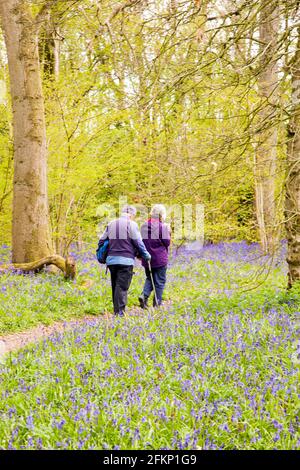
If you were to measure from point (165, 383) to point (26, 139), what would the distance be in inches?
335

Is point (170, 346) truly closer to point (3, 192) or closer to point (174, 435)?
point (174, 435)

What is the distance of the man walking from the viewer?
7305 millimetres

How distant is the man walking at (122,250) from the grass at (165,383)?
872 millimetres

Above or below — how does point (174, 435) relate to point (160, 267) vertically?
below

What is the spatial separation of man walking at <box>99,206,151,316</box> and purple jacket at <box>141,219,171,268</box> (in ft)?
3.20

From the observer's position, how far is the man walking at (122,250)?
24.0 ft

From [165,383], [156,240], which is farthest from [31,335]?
[165,383]

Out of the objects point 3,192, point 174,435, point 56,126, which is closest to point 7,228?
point 3,192

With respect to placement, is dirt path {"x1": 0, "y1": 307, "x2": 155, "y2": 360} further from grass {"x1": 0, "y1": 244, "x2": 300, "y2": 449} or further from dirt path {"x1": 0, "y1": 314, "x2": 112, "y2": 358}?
grass {"x1": 0, "y1": 244, "x2": 300, "y2": 449}

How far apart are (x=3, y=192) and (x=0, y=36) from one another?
6.85m

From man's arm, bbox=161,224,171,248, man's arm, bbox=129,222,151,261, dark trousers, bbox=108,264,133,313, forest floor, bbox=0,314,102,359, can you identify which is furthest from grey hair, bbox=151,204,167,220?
forest floor, bbox=0,314,102,359

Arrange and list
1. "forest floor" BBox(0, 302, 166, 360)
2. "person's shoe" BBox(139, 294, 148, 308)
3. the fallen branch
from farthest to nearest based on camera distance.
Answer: the fallen branch, "person's shoe" BBox(139, 294, 148, 308), "forest floor" BBox(0, 302, 166, 360)

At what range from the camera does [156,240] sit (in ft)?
27.8

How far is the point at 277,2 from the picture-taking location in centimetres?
473
